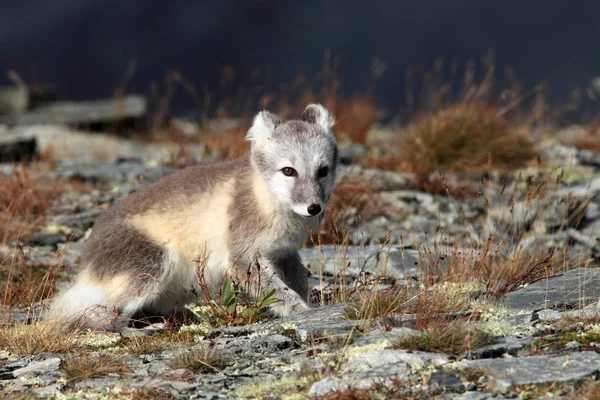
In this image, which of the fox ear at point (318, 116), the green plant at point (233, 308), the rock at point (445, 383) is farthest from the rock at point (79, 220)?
the rock at point (445, 383)

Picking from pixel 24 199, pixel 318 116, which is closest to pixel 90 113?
pixel 24 199

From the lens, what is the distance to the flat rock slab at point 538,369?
143 inches

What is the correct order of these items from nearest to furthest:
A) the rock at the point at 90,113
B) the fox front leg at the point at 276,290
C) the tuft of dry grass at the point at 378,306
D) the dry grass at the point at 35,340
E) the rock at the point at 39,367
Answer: the rock at the point at 39,367, the tuft of dry grass at the point at 378,306, the dry grass at the point at 35,340, the fox front leg at the point at 276,290, the rock at the point at 90,113

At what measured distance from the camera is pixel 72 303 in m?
5.90

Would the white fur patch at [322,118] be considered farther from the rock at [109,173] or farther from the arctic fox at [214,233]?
the rock at [109,173]

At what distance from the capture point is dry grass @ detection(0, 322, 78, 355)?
5.00 meters

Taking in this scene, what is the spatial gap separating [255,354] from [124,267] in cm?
174

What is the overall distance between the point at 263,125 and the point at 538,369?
3240 millimetres

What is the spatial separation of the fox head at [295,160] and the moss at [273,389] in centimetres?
176

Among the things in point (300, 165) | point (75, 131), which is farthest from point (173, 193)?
point (75, 131)

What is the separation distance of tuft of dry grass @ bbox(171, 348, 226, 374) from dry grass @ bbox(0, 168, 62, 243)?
5063mm

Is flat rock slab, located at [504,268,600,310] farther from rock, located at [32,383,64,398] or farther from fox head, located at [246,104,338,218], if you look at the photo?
rock, located at [32,383,64,398]

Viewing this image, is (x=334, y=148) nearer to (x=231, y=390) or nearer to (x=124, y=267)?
(x=124, y=267)

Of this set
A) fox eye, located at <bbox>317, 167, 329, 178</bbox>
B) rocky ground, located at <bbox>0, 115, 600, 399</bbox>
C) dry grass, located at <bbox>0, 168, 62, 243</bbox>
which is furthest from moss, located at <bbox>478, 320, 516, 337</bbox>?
dry grass, located at <bbox>0, 168, 62, 243</bbox>
